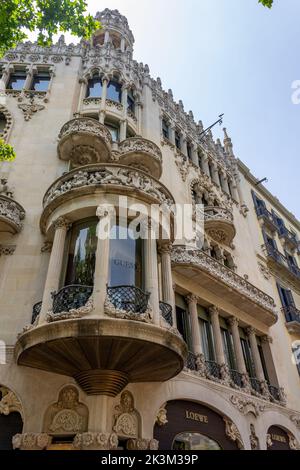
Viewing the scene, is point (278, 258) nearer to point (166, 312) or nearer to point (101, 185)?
point (166, 312)

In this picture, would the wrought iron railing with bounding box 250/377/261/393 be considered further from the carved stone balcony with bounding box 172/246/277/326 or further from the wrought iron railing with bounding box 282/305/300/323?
the wrought iron railing with bounding box 282/305/300/323

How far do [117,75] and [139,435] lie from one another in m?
17.1

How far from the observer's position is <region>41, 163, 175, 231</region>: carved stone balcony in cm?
1054

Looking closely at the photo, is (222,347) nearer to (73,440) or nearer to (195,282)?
(195,282)

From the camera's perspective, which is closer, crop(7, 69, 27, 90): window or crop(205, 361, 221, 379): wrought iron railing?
crop(205, 361, 221, 379): wrought iron railing

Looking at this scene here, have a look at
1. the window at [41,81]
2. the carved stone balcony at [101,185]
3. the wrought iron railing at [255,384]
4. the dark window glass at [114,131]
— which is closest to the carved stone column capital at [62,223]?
the carved stone balcony at [101,185]

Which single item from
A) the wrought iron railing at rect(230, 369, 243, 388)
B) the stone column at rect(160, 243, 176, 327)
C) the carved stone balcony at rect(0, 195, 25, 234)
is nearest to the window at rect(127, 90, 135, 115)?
the carved stone balcony at rect(0, 195, 25, 234)

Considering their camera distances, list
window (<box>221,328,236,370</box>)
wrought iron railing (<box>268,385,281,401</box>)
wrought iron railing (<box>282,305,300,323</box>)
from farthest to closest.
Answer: wrought iron railing (<box>282,305,300,323</box>)
wrought iron railing (<box>268,385,281,401</box>)
window (<box>221,328,236,370</box>)

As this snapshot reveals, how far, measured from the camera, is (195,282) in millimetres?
14914

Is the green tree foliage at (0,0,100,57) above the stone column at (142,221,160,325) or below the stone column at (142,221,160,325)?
above

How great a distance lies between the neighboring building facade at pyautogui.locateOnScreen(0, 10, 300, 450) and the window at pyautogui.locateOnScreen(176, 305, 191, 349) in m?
0.07

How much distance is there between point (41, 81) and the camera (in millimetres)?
18609

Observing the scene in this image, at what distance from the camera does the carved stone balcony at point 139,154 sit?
1505cm

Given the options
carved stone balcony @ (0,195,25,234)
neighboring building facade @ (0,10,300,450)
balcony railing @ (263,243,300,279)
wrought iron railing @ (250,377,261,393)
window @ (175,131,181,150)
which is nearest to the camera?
neighboring building facade @ (0,10,300,450)
